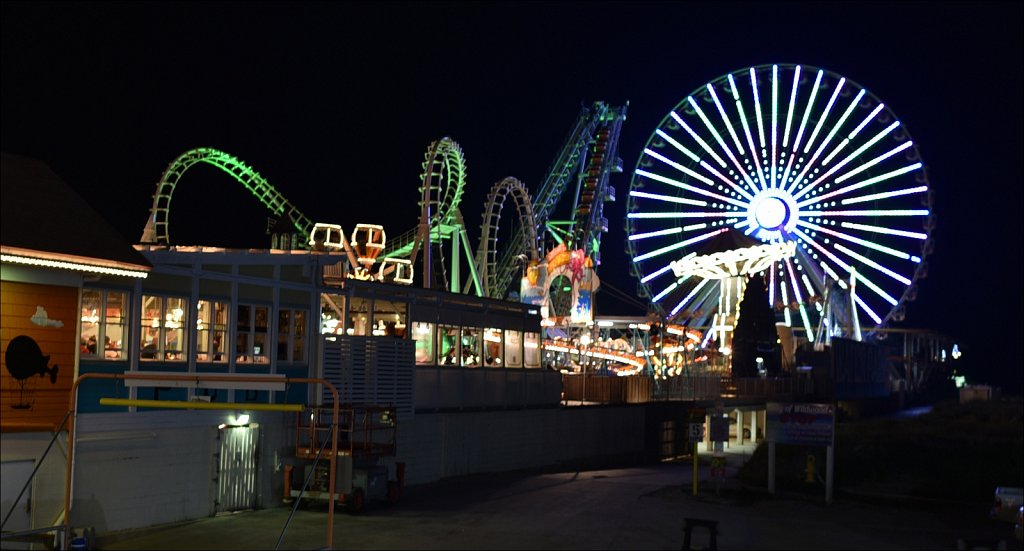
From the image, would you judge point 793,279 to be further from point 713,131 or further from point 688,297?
point 713,131

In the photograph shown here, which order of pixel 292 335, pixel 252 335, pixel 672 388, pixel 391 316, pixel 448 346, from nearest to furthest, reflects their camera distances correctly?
pixel 252 335 → pixel 292 335 → pixel 391 316 → pixel 448 346 → pixel 672 388

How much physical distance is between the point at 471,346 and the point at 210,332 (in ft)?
30.4

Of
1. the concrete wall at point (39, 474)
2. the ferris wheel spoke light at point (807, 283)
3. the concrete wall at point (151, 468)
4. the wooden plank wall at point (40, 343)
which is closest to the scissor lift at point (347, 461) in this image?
the concrete wall at point (151, 468)

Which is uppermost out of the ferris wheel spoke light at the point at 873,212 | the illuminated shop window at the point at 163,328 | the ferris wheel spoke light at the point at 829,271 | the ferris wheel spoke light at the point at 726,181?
the ferris wheel spoke light at the point at 726,181

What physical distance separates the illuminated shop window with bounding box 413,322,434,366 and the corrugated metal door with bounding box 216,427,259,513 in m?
6.23

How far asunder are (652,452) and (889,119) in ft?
109

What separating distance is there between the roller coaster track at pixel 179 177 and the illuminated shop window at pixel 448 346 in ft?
47.7

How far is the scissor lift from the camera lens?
66.8 ft

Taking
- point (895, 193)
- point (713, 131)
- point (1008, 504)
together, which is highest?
point (713, 131)

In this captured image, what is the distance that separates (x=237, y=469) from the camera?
20.3 m

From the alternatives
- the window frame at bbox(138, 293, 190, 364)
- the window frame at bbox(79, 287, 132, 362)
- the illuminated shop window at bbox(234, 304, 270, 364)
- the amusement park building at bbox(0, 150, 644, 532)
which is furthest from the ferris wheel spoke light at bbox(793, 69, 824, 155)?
the window frame at bbox(79, 287, 132, 362)

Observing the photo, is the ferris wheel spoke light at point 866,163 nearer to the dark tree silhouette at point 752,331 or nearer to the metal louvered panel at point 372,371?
the dark tree silhouette at point 752,331

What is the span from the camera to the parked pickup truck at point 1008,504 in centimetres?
1829

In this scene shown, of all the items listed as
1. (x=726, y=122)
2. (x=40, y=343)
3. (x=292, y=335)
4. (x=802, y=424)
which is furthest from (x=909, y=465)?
(x=726, y=122)
